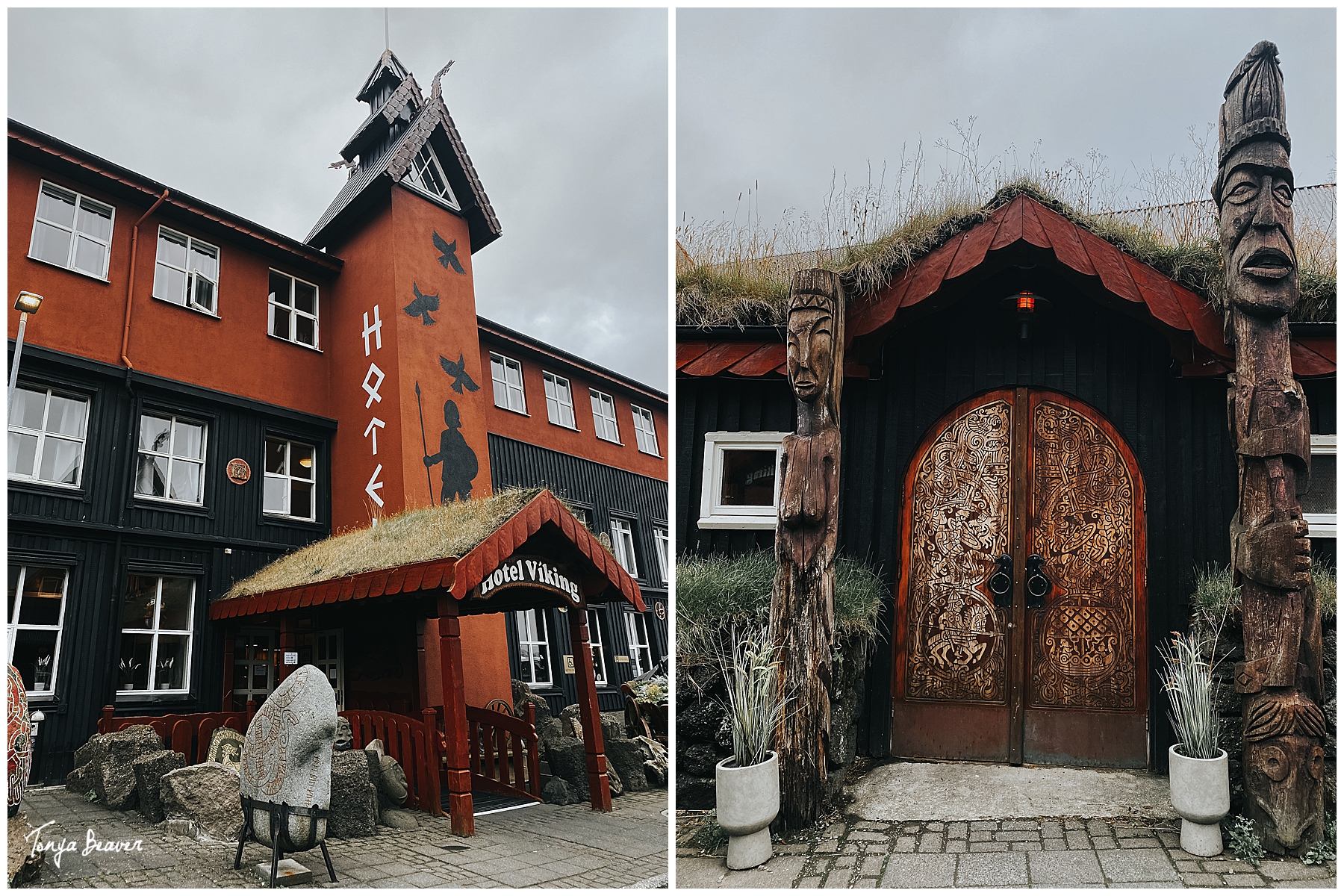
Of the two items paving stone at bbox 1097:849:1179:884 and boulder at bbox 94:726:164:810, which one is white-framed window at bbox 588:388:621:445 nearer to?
boulder at bbox 94:726:164:810

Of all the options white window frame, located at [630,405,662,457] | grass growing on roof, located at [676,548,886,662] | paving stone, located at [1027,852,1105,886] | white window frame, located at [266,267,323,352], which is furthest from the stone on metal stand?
white window frame, located at [630,405,662,457]

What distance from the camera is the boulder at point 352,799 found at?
6847 mm

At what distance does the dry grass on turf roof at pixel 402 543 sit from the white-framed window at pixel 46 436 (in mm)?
2224

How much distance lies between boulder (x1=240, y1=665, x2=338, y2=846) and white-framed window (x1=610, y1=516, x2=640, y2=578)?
10789mm

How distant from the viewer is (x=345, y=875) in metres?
5.76

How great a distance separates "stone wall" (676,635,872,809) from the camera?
5.78 metres

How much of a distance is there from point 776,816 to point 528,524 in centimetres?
373

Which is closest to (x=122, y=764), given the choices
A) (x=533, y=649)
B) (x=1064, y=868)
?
(x=533, y=649)

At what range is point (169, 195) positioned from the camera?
36.5 feet

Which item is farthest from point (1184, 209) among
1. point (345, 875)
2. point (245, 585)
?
point (245, 585)

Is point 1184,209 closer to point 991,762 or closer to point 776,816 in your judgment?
point 991,762

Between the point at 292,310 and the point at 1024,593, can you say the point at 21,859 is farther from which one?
the point at 292,310

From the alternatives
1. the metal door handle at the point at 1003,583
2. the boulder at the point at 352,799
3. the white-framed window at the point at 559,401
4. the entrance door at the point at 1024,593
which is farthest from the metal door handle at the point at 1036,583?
the white-framed window at the point at 559,401

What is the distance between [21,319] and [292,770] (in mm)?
6955
